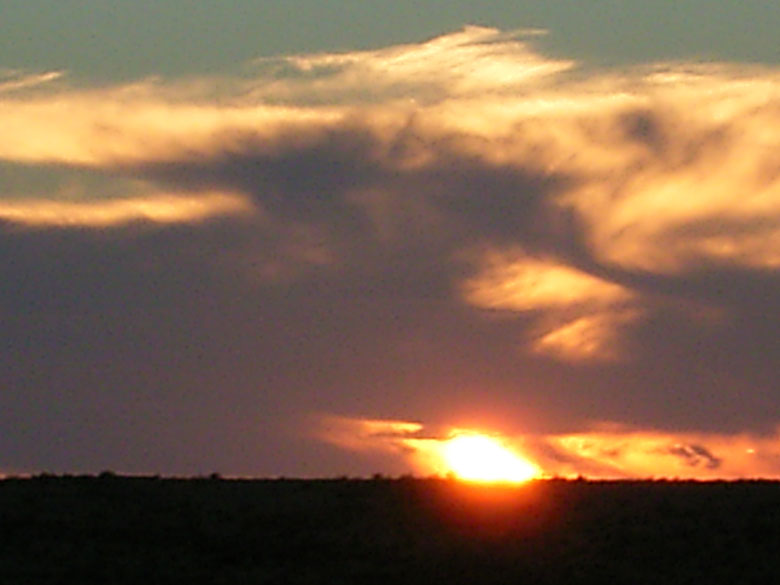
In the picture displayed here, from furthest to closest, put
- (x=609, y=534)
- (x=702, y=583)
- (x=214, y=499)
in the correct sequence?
(x=214, y=499)
(x=609, y=534)
(x=702, y=583)

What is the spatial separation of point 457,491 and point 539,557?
5.86 m

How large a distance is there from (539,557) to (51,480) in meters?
12.6


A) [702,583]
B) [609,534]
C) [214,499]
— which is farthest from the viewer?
[214,499]

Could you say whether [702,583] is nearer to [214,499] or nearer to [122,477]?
[214,499]

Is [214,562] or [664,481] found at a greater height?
[664,481]

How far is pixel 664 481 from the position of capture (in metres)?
46.6

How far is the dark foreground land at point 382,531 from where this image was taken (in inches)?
1565

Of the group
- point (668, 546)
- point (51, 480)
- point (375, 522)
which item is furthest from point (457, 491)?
point (51, 480)

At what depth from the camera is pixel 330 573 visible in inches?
1577

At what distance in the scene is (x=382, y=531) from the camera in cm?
4244

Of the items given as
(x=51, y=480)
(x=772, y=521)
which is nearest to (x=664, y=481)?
(x=772, y=521)

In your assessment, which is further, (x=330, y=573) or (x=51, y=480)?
(x=51, y=480)

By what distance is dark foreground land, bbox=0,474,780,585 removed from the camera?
39750 mm

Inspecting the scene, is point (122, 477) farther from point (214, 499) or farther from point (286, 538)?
point (286, 538)
